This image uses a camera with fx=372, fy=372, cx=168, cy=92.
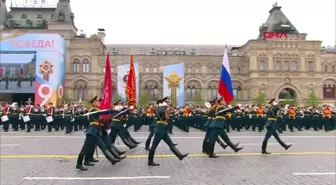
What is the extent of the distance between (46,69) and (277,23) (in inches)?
1496

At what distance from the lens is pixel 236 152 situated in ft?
37.8

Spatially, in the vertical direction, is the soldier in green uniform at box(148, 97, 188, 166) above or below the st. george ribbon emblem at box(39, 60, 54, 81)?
below

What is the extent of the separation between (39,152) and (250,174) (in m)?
Result: 6.90

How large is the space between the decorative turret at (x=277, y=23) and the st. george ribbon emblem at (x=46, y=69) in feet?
118

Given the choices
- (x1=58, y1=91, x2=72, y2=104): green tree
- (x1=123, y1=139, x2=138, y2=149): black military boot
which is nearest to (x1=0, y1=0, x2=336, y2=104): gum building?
(x1=58, y1=91, x2=72, y2=104): green tree

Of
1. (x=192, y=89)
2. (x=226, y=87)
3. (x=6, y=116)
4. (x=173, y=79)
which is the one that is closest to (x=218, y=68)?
(x=192, y=89)

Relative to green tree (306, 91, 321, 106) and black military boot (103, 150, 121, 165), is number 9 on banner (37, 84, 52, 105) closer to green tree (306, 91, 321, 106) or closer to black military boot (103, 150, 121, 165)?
green tree (306, 91, 321, 106)

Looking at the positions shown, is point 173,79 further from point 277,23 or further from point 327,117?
point 327,117

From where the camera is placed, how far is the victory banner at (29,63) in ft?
162

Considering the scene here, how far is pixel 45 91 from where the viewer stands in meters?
48.6

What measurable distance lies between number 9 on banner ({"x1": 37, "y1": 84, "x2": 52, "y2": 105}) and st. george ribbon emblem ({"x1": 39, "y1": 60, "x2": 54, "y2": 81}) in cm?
106

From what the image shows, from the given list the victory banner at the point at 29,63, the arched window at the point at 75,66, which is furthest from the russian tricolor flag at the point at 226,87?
the arched window at the point at 75,66

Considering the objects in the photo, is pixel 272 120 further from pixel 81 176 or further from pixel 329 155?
pixel 81 176

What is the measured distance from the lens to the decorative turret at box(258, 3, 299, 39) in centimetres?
6088
